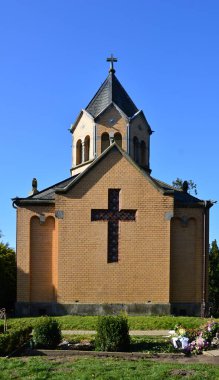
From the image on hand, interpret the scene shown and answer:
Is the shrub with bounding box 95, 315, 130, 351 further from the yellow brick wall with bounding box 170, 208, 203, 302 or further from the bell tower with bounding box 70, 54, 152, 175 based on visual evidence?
the bell tower with bounding box 70, 54, 152, 175

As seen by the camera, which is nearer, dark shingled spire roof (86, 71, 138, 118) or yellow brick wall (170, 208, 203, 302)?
yellow brick wall (170, 208, 203, 302)

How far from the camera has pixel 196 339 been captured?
14.9m

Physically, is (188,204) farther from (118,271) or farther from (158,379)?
(158,379)

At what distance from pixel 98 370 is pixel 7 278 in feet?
55.3

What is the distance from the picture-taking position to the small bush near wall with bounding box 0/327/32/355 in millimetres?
13602

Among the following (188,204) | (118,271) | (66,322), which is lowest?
(66,322)

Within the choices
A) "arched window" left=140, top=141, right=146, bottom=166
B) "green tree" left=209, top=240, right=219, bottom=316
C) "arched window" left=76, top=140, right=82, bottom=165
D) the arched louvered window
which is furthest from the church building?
"green tree" left=209, top=240, right=219, bottom=316

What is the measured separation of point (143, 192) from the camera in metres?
25.3

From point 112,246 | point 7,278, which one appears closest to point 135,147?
point 112,246

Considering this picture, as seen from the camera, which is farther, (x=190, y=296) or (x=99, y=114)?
(x=99, y=114)

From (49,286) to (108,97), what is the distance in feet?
36.6

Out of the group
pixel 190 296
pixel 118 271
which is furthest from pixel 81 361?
Result: pixel 190 296

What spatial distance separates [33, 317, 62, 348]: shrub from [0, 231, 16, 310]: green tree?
12568 millimetres

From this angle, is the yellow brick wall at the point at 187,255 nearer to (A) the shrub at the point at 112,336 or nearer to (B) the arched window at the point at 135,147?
(B) the arched window at the point at 135,147
